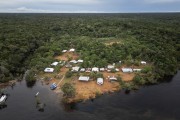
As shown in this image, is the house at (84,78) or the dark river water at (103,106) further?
the house at (84,78)

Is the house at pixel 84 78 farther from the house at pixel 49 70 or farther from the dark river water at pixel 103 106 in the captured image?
the house at pixel 49 70

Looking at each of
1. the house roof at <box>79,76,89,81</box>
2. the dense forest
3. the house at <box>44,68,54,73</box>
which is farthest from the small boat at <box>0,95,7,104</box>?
the house roof at <box>79,76,89,81</box>

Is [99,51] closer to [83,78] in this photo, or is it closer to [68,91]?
[83,78]

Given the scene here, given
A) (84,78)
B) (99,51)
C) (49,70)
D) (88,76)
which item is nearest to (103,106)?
(84,78)

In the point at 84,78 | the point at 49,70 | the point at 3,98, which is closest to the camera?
the point at 3,98

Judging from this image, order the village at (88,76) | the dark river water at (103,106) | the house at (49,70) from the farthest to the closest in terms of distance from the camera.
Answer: the house at (49,70) → the village at (88,76) → the dark river water at (103,106)

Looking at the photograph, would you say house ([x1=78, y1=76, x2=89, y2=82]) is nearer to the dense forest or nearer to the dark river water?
the dark river water

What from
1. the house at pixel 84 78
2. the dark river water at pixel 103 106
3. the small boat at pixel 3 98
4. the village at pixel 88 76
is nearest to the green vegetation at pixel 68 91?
the village at pixel 88 76
